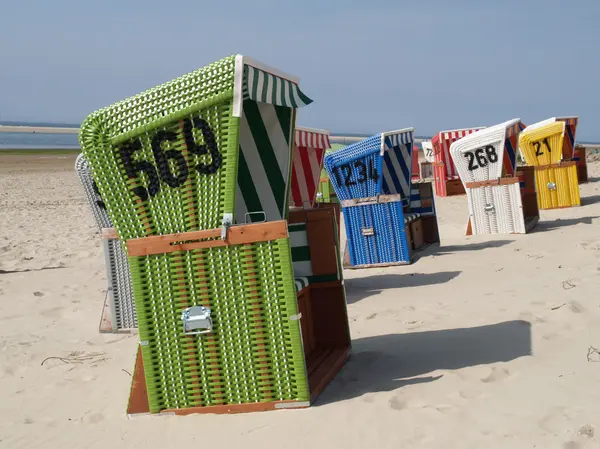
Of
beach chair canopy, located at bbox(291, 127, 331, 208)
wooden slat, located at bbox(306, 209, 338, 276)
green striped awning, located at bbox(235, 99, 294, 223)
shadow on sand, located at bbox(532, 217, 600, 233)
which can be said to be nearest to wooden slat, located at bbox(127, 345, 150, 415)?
green striped awning, located at bbox(235, 99, 294, 223)

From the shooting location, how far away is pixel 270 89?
168 inches

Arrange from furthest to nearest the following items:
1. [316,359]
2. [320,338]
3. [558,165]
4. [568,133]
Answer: [568,133], [558,165], [320,338], [316,359]

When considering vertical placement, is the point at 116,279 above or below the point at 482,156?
below

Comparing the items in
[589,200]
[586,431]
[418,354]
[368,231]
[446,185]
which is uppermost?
[446,185]

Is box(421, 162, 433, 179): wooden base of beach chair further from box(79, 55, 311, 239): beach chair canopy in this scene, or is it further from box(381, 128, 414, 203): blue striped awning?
Result: box(79, 55, 311, 239): beach chair canopy

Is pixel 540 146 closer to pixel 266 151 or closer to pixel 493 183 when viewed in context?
pixel 493 183

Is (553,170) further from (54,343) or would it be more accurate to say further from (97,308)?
(54,343)

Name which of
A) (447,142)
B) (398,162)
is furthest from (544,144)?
(398,162)

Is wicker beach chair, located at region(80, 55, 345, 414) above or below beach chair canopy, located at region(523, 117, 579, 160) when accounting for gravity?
below

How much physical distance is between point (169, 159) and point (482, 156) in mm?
7530

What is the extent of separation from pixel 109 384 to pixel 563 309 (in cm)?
326

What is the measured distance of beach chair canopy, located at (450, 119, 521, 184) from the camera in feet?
35.8

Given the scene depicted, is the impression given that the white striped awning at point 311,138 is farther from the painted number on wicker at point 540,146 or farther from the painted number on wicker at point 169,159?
the painted number on wicker at point 540,146

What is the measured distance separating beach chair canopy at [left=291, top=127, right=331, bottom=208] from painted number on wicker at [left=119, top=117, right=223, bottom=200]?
5.12m
